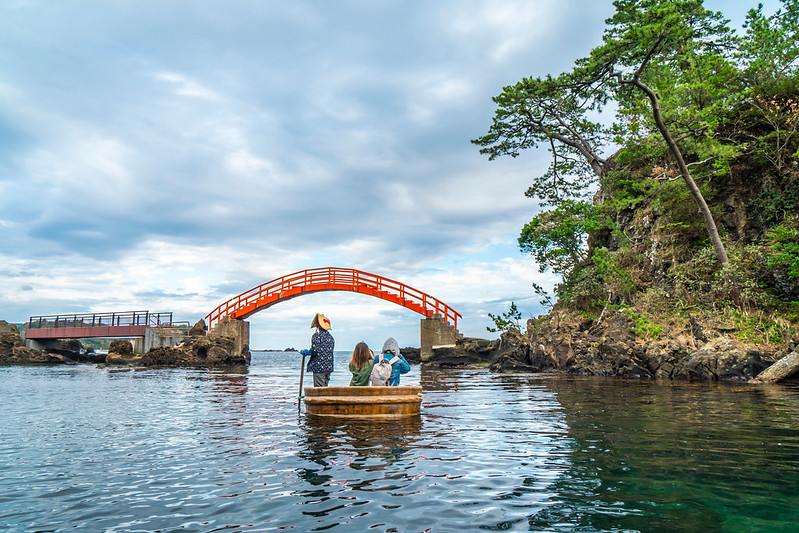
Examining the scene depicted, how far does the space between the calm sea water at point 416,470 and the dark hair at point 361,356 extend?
1348 mm

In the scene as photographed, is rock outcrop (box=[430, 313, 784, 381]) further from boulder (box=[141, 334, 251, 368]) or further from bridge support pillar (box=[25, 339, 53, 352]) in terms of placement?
bridge support pillar (box=[25, 339, 53, 352])

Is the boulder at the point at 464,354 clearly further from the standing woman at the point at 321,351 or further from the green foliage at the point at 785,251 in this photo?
the standing woman at the point at 321,351

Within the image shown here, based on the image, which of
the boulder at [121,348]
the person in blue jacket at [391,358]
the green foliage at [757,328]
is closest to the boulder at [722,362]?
the green foliage at [757,328]

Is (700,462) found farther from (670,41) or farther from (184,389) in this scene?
(670,41)

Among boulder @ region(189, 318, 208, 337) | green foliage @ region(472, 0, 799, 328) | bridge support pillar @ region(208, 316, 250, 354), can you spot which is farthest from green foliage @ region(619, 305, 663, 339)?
boulder @ region(189, 318, 208, 337)

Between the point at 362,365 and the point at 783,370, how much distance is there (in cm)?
1302

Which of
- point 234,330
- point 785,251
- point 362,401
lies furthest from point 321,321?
point 234,330

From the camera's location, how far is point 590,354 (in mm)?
22125

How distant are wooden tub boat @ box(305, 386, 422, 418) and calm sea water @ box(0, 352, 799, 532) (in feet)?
1.27

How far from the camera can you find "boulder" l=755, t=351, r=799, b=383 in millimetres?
15062

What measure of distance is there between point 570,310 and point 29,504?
26657 millimetres

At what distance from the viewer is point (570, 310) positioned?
92.3ft

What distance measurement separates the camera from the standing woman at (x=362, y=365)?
403 inches

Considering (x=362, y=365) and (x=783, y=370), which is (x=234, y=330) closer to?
(x=362, y=365)
